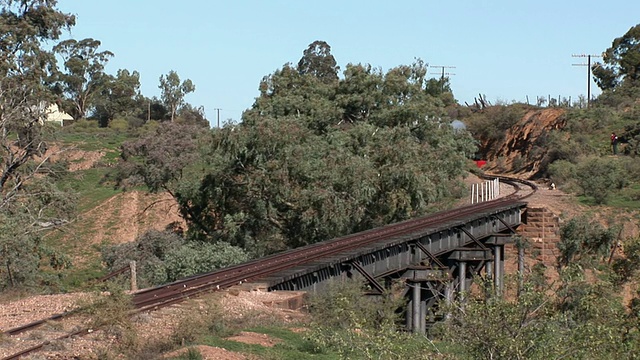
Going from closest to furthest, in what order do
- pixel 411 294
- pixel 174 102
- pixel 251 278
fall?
1. pixel 251 278
2. pixel 411 294
3. pixel 174 102

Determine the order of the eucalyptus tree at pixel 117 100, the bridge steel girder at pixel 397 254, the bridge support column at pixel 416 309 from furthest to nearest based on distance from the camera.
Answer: the eucalyptus tree at pixel 117 100 → the bridge support column at pixel 416 309 → the bridge steel girder at pixel 397 254

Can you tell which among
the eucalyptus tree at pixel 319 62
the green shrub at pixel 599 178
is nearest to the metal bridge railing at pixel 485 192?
the green shrub at pixel 599 178

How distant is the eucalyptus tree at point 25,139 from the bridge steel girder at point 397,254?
426 inches

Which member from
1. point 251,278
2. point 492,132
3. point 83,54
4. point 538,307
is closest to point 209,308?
point 251,278

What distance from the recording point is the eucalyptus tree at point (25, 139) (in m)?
30.6

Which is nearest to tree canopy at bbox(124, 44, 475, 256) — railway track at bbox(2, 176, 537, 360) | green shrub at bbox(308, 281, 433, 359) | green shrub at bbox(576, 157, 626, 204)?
railway track at bbox(2, 176, 537, 360)

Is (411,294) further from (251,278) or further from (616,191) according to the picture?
(616,191)

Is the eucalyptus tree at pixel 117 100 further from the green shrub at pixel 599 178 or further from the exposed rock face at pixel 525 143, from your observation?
the green shrub at pixel 599 178

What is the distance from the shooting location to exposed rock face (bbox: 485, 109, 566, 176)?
75875 millimetres

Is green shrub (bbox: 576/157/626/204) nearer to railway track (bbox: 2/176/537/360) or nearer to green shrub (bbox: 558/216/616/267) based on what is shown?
green shrub (bbox: 558/216/616/267)

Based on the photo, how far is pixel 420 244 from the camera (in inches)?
1102

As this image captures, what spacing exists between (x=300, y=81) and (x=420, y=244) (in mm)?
35613

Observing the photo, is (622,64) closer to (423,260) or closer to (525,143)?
(525,143)

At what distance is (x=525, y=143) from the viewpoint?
8094cm
